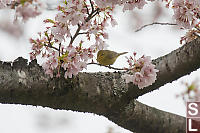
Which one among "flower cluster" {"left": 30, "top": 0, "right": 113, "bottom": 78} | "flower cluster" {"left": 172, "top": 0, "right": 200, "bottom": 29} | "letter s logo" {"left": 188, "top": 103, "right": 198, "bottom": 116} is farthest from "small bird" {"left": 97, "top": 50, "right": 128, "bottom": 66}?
"letter s logo" {"left": 188, "top": 103, "right": 198, "bottom": 116}

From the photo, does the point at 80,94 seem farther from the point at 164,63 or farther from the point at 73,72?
the point at 164,63

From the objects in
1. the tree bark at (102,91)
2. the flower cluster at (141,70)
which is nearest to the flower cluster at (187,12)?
the tree bark at (102,91)

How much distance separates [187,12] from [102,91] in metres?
0.52

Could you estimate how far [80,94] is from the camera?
4.12 ft

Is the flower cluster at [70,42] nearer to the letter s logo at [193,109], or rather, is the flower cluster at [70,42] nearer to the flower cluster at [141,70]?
the flower cluster at [141,70]

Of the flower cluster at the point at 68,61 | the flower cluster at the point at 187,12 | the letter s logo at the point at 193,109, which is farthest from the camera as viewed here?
the letter s logo at the point at 193,109

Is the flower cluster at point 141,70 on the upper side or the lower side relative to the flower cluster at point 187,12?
lower

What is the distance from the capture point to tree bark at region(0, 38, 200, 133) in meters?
1.17

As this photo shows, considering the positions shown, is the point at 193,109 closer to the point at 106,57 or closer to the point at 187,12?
the point at 187,12

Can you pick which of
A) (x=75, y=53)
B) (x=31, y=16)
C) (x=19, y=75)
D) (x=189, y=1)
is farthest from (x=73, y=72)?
(x=189, y=1)

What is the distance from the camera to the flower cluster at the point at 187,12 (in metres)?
1.34

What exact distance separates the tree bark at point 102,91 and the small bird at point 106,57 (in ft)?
0.44

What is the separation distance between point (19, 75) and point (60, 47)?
0.63 feet

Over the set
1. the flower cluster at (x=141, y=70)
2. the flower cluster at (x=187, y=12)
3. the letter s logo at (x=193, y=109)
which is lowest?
the letter s logo at (x=193, y=109)
